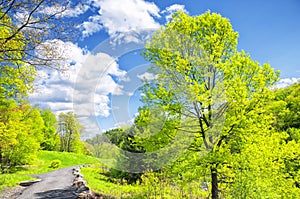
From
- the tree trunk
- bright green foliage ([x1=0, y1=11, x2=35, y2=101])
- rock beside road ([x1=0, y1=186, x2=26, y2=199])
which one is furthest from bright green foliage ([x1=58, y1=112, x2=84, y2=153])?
the tree trunk

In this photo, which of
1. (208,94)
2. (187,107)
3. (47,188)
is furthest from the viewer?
(47,188)

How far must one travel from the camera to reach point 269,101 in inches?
329

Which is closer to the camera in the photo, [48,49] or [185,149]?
[48,49]

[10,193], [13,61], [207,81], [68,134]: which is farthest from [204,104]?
[68,134]

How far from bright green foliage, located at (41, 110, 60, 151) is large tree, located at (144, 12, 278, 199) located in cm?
3613

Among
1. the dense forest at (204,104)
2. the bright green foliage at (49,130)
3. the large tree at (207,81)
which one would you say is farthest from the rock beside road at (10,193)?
the bright green foliage at (49,130)

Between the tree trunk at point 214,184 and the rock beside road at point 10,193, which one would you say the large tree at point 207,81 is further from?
the rock beside road at point 10,193

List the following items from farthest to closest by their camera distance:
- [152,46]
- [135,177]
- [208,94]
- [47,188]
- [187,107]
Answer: [135,177]
[47,188]
[152,46]
[187,107]
[208,94]

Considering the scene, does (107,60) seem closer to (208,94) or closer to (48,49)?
(48,49)

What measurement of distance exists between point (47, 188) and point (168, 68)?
9.43m

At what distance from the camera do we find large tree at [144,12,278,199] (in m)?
7.62

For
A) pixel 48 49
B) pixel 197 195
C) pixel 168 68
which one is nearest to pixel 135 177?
pixel 197 195

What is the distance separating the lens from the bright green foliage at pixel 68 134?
142ft

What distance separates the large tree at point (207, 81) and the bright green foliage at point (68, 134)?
36.0 metres
